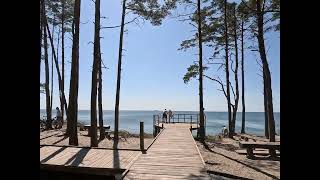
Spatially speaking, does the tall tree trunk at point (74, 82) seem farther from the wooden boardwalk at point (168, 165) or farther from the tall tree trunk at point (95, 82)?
the wooden boardwalk at point (168, 165)

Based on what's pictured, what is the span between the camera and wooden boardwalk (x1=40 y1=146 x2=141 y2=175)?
970 centimetres

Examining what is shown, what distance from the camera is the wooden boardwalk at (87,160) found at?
31.8 feet

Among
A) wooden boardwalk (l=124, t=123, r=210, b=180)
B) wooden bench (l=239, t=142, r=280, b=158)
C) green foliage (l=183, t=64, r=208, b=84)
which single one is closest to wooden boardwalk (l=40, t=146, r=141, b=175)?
wooden boardwalk (l=124, t=123, r=210, b=180)

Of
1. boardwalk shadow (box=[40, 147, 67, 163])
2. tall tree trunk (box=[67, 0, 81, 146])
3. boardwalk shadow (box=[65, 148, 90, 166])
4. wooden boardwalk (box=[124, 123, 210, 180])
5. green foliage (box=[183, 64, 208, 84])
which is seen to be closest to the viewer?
wooden boardwalk (box=[124, 123, 210, 180])

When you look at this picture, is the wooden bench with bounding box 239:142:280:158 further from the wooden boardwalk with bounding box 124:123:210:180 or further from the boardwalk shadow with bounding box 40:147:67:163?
the boardwalk shadow with bounding box 40:147:67:163

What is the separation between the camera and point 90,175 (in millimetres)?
9922

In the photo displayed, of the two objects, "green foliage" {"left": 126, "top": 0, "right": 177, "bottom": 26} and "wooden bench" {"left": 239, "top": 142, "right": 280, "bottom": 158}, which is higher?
"green foliage" {"left": 126, "top": 0, "right": 177, "bottom": 26}

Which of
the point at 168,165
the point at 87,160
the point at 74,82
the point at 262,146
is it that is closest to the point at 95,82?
the point at 74,82

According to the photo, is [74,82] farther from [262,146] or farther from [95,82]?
[262,146]

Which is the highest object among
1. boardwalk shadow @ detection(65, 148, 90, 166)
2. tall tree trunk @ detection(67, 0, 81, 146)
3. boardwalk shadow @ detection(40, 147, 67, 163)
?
tall tree trunk @ detection(67, 0, 81, 146)

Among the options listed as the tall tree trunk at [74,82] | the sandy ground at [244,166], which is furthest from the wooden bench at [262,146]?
the tall tree trunk at [74,82]
